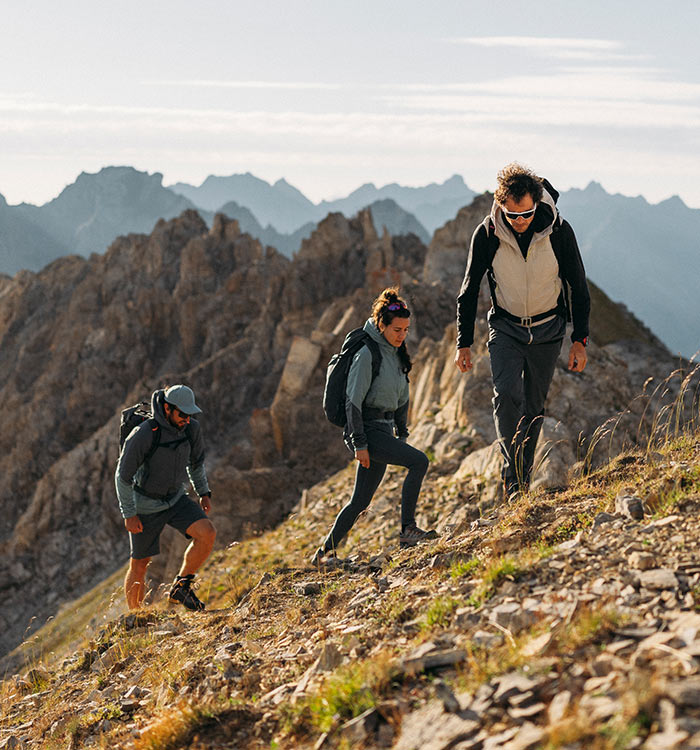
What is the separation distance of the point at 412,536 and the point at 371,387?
1.48 m

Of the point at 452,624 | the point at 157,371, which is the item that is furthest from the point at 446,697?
the point at 157,371

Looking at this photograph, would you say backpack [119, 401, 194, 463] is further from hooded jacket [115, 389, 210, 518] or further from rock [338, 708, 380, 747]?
rock [338, 708, 380, 747]

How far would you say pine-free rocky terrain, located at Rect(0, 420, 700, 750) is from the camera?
9.91 feet

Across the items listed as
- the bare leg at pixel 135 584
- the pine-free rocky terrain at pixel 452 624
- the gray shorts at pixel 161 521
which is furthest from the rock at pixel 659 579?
the bare leg at pixel 135 584

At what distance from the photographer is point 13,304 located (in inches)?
3086

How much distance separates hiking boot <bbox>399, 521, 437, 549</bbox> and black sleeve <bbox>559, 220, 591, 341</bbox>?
2.29 metres

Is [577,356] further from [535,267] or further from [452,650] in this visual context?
[452,650]

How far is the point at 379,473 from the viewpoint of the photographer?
697 cm

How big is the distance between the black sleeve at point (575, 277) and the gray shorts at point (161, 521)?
436 centimetres

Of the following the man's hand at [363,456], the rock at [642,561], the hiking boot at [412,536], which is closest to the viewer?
the rock at [642,561]

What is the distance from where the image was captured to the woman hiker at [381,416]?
6516mm

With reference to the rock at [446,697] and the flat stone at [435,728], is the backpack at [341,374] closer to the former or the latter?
the rock at [446,697]

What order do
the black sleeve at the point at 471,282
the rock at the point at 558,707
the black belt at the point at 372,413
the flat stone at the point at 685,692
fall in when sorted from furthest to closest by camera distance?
the black belt at the point at 372,413
the black sleeve at the point at 471,282
the rock at the point at 558,707
the flat stone at the point at 685,692

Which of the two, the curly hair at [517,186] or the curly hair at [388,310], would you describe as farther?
the curly hair at [388,310]
